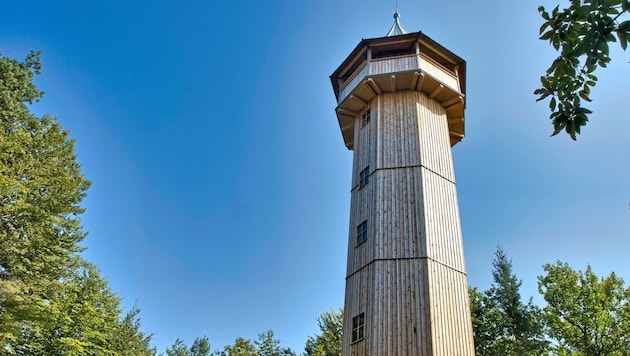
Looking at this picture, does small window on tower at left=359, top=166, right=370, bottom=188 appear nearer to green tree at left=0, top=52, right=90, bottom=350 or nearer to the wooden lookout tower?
the wooden lookout tower

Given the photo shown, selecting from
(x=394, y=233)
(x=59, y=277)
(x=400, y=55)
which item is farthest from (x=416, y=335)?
(x=59, y=277)

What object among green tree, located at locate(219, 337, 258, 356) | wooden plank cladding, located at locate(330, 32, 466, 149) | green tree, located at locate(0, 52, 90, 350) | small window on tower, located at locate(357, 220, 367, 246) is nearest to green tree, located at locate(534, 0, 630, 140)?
small window on tower, located at locate(357, 220, 367, 246)

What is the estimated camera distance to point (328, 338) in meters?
24.6

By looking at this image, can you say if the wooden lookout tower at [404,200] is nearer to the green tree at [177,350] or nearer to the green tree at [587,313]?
the green tree at [587,313]

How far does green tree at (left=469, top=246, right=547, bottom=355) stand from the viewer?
69.7ft

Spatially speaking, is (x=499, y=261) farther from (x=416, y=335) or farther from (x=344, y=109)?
(x=416, y=335)

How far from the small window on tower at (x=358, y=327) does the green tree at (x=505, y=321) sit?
12.7 m

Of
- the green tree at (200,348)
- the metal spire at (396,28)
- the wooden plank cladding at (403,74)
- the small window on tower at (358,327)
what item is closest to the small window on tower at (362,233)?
the small window on tower at (358,327)

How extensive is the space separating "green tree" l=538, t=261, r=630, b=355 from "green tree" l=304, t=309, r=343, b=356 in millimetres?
11131

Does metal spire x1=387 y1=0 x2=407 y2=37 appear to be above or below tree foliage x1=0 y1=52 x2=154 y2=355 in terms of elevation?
above

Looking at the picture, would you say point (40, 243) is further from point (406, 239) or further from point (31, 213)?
point (406, 239)

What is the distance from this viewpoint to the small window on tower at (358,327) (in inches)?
457

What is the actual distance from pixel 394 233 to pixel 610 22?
32.4ft

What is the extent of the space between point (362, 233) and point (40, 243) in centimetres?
1221
